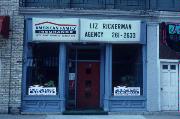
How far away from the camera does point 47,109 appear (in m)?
14.3

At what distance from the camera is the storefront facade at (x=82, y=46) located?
47.1ft

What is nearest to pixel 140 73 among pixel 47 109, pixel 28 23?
pixel 47 109

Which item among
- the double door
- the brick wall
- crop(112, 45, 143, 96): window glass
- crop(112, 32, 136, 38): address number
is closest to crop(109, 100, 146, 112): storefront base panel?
crop(112, 45, 143, 96): window glass

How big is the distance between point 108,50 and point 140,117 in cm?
309

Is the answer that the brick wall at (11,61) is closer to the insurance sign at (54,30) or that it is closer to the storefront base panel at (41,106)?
the storefront base panel at (41,106)

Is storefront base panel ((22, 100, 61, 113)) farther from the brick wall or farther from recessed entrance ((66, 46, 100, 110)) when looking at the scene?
recessed entrance ((66, 46, 100, 110))

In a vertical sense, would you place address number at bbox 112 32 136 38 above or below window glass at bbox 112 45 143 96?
above

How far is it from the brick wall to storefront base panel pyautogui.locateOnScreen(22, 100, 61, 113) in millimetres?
331

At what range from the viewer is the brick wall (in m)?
14.2

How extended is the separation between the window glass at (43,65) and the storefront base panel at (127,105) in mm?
2567

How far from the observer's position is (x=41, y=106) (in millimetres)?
14305

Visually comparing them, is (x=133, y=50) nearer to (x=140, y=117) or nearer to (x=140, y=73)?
(x=140, y=73)

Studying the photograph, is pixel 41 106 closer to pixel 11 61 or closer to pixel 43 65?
pixel 43 65

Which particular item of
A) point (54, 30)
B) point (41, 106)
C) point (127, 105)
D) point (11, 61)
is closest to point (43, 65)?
point (11, 61)
